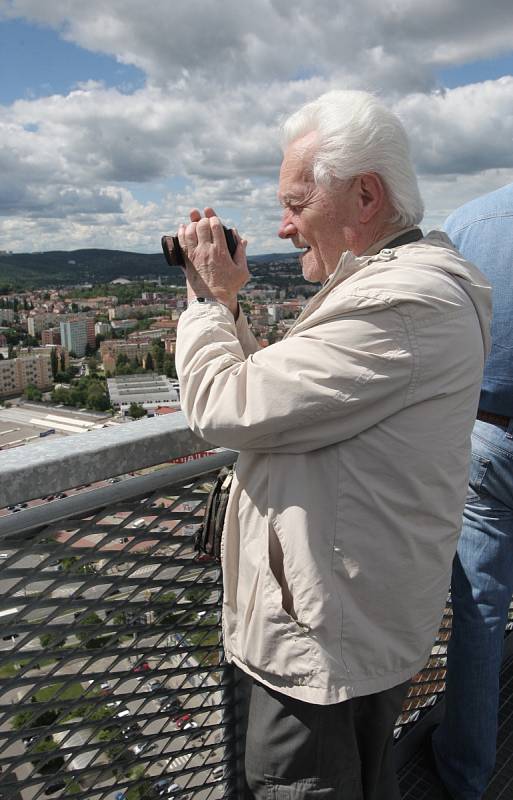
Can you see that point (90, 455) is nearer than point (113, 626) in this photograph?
Yes

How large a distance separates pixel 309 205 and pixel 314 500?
2.08ft

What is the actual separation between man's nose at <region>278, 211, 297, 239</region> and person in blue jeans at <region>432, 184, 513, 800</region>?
0.52 m

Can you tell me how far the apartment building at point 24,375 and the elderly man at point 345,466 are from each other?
5392 cm

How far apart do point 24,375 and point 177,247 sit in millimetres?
54243

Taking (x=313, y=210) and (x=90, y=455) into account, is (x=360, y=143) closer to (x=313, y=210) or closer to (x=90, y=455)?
(x=313, y=210)

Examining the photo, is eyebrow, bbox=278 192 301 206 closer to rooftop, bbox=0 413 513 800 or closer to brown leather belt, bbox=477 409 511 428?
rooftop, bbox=0 413 513 800

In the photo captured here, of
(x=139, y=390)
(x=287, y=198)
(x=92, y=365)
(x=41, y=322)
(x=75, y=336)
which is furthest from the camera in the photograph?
(x=41, y=322)

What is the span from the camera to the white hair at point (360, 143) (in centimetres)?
121

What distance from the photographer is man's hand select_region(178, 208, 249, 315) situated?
1334 mm

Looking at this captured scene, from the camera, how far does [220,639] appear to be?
170 centimetres

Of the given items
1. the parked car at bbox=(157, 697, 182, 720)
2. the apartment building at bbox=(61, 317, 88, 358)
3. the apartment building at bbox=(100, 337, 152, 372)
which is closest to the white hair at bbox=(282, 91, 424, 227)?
the parked car at bbox=(157, 697, 182, 720)

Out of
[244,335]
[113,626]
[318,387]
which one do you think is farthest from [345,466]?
[113,626]

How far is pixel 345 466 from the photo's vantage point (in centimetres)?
104

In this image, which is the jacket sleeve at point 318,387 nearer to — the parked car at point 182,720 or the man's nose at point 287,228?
the man's nose at point 287,228
